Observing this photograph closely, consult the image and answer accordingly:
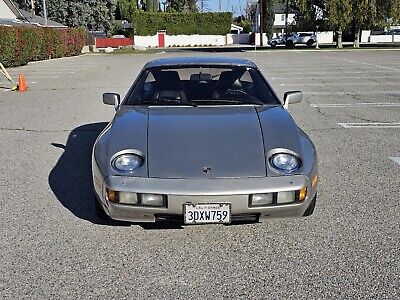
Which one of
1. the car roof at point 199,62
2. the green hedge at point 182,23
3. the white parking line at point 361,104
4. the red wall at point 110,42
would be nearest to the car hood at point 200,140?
the car roof at point 199,62

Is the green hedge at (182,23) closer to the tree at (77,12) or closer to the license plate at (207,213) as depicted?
the tree at (77,12)

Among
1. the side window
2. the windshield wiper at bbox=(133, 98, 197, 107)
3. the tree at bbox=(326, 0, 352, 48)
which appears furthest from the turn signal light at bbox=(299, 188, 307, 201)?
the tree at bbox=(326, 0, 352, 48)

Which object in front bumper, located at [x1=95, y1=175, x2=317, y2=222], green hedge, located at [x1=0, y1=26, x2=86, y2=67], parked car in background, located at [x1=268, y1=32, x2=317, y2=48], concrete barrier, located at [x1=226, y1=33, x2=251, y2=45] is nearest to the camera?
front bumper, located at [x1=95, y1=175, x2=317, y2=222]

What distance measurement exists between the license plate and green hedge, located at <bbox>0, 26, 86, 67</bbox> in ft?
70.6

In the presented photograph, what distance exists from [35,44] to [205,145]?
1104 inches

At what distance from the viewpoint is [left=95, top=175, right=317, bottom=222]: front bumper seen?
336 centimetres

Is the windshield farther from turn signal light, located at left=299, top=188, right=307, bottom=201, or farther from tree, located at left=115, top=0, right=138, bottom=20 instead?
tree, located at left=115, top=0, right=138, bottom=20

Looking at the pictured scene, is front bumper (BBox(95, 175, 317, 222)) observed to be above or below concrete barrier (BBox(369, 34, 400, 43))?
above

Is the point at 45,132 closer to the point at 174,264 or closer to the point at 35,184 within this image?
the point at 35,184

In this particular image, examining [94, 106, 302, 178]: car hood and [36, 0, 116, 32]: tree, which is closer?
[94, 106, 302, 178]: car hood

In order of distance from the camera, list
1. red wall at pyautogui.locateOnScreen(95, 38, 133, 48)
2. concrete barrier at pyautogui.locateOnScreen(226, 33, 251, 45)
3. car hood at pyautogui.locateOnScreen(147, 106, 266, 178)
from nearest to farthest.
Result: car hood at pyautogui.locateOnScreen(147, 106, 266, 178) < red wall at pyautogui.locateOnScreen(95, 38, 133, 48) < concrete barrier at pyautogui.locateOnScreen(226, 33, 251, 45)

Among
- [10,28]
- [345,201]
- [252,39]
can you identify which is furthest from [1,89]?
[252,39]

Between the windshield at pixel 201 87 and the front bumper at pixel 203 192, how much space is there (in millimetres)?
1370

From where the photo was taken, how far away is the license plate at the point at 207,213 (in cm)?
338
